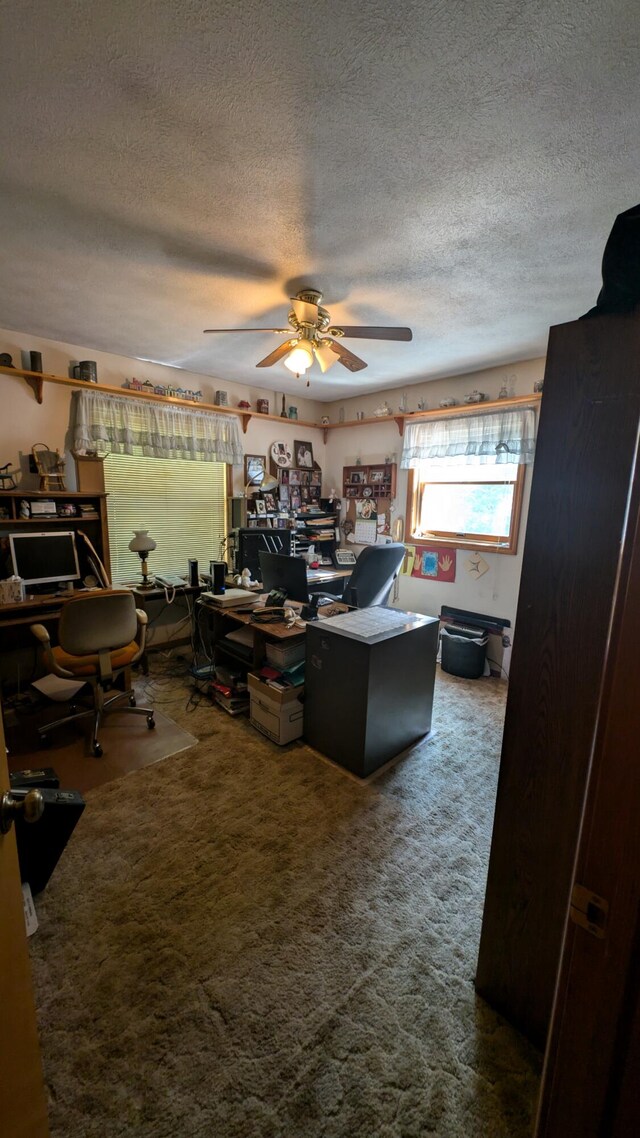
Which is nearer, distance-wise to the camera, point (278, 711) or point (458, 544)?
point (278, 711)

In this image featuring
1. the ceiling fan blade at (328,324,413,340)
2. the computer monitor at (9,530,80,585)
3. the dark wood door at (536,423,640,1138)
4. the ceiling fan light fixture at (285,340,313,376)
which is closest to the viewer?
the dark wood door at (536,423,640,1138)

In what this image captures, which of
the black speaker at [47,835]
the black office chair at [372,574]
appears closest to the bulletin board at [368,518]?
the black office chair at [372,574]

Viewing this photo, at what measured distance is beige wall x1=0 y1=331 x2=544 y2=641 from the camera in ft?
10.2

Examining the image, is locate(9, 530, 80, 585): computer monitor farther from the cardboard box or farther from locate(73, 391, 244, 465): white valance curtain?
the cardboard box

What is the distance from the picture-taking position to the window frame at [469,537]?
352 centimetres

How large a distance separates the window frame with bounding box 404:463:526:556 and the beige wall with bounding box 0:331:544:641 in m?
0.06

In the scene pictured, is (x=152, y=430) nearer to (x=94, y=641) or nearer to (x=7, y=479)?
(x=7, y=479)

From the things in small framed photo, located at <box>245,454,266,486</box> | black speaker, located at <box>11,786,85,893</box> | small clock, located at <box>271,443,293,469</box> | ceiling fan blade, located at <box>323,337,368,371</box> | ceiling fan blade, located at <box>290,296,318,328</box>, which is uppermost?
ceiling fan blade, located at <box>290,296,318,328</box>

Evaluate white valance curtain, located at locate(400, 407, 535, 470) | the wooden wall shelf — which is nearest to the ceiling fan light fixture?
the wooden wall shelf

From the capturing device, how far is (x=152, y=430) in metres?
3.71

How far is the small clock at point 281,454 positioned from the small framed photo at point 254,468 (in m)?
0.17

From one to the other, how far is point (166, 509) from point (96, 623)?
6.25ft

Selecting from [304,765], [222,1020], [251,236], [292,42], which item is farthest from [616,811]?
[251,236]

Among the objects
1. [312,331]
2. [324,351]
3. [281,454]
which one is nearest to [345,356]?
[324,351]
